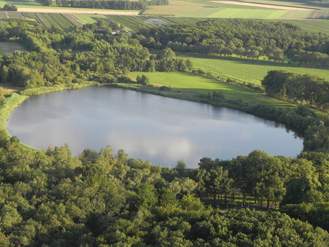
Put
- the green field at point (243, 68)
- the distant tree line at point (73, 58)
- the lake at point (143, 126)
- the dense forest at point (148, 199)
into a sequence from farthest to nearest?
1. the green field at point (243, 68)
2. the distant tree line at point (73, 58)
3. the lake at point (143, 126)
4. the dense forest at point (148, 199)

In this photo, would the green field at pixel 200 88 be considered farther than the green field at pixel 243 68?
No

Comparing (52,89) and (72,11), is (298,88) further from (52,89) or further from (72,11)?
(72,11)

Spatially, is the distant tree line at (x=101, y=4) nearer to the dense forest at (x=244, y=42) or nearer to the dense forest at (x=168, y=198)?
the dense forest at (x=244, y=42)

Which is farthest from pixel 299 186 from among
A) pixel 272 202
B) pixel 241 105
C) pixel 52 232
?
pixel 241 105

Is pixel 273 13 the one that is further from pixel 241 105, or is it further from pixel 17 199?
pixel 17 199

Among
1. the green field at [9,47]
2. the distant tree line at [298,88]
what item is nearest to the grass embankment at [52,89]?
the green field at [9,47]
